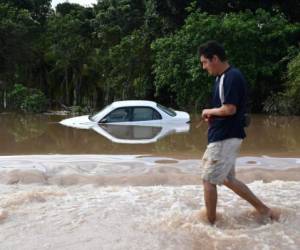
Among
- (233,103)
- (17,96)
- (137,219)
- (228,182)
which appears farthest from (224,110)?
(17,96)

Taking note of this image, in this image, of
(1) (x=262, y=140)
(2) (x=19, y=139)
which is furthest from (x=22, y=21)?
(1) (x=262, y=140)

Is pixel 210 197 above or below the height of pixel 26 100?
below

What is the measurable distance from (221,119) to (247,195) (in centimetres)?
85

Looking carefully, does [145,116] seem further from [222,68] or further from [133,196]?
[222,68]

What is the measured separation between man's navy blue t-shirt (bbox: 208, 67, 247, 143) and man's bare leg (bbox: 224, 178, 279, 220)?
507 mm

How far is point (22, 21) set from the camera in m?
26.1

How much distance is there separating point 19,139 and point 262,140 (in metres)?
5.14

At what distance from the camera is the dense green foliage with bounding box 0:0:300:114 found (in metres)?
19.0

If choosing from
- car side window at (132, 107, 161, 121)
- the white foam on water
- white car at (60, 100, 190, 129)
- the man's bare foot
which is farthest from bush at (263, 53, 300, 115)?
the man's bare foot

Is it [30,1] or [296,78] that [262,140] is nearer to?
[296,78]

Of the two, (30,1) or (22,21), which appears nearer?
(22,21)

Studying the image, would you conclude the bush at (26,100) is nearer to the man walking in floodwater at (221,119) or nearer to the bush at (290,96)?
the bush at (290,96)

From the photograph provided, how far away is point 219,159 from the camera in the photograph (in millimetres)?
4594

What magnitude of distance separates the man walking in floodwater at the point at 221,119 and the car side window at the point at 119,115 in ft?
22.2
